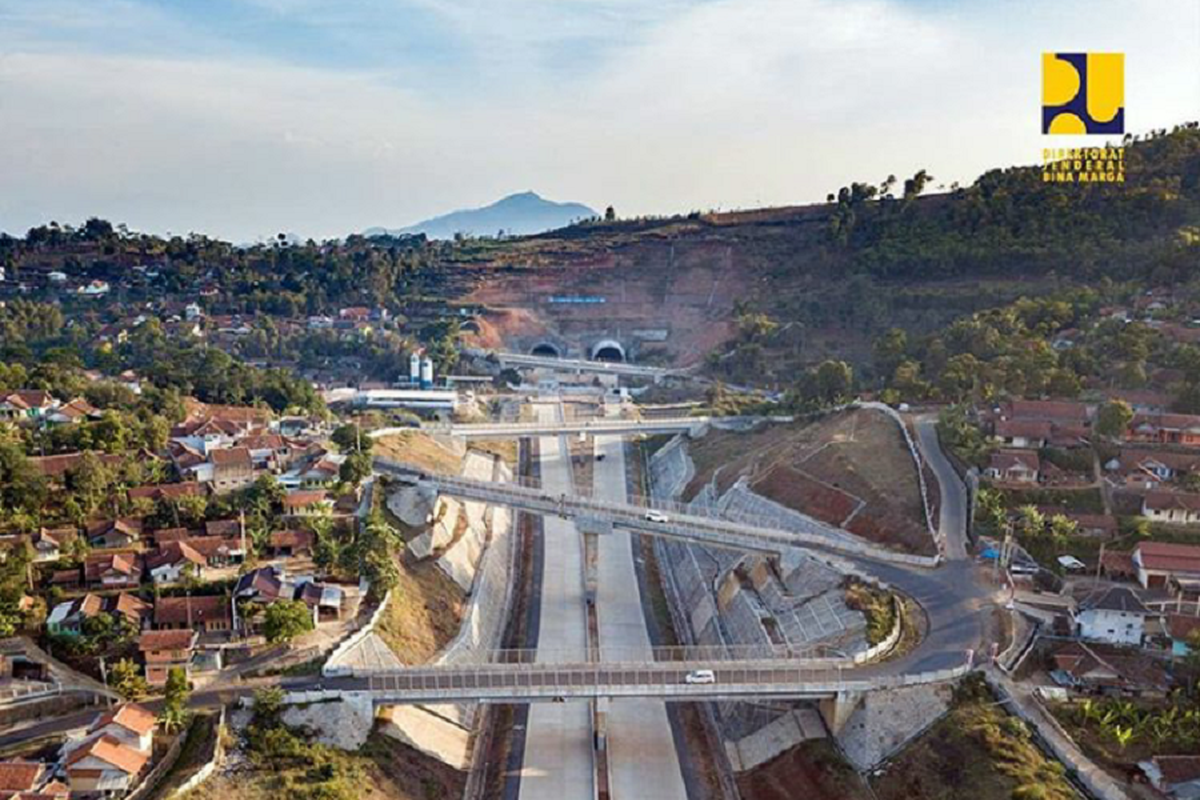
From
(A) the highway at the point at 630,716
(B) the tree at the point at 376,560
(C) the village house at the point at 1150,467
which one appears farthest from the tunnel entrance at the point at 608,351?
(B) the tree at the point at 376,560

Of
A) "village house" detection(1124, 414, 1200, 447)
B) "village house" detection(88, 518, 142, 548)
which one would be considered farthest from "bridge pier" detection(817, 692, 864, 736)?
"village house" detection(88, 518, 142, 548)

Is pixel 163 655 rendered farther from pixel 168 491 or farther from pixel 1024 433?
pixel 1024 433

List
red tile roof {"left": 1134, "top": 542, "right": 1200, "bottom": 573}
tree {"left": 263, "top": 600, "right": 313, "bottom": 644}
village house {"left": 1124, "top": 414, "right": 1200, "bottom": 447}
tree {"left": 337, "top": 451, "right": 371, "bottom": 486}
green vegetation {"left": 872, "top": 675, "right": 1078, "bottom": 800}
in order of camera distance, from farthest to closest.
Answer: tree {"left": 337, "top": 451, "right": 371, "bottom": 486} → village house {"left": 1124, "top": 414, "right": 1200, "bottom": 447} → red tile roof {"left": 1134, "top": 542, "right": 1200, "bottom": 573} → tree {"left": 263, "top": 600, "right": 313, "bottom": 644} → green vegetation {"left": 872, "top": 675, "right": 1078, "bottom": 800}

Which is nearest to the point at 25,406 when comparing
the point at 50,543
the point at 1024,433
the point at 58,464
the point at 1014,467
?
the point at 58,464

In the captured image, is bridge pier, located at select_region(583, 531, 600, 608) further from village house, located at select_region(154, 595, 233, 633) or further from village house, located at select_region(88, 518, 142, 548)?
village house, located at select_region(88, 518, 142, 548)

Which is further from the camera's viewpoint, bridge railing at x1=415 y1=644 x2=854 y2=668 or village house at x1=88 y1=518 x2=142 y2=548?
village house at x1=88 y1=518 x2=142 y2=548

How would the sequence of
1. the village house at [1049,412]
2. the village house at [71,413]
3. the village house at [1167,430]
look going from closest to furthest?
1. the village house at [1167,430]
2. the village house at [1049,412]
3. the village house at [71,413]

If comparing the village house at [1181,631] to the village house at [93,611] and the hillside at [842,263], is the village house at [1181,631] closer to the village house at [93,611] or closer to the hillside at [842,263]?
the village house at [93,611]

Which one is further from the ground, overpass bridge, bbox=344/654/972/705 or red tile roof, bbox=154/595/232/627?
red tile roof, bbox=154/595/232/627
